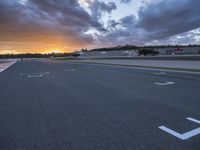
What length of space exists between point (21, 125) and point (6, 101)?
3.14 m

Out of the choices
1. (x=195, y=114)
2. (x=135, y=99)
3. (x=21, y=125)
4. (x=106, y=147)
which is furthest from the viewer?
(x=135, y=99)

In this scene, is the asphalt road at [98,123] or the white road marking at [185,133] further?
the white road marking at [185,133]

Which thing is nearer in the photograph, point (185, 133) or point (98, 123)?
point (185, 133)

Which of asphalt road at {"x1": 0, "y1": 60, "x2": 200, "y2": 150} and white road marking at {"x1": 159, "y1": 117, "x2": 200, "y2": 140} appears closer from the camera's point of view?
asphalt road at {"x1": 0, "y1": 60, "x2": 200, "y2": 150}

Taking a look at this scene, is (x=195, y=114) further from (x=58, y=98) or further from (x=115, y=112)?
(x=58, y=98)

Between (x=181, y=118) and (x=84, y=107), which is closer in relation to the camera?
(x=181, y=118)

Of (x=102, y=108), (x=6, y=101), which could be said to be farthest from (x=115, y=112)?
(x=6, y=101)

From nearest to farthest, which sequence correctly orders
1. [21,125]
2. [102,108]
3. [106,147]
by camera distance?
[106,147]
[21,125]
[102,108]

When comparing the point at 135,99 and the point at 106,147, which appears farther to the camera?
the point at 135,99

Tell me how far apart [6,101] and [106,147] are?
5496mm

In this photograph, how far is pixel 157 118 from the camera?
4.83 meters

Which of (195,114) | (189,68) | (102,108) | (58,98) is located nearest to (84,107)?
(102,108)

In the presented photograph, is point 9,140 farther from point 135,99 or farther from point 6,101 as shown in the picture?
point 135,99

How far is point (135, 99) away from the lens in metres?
7.00
